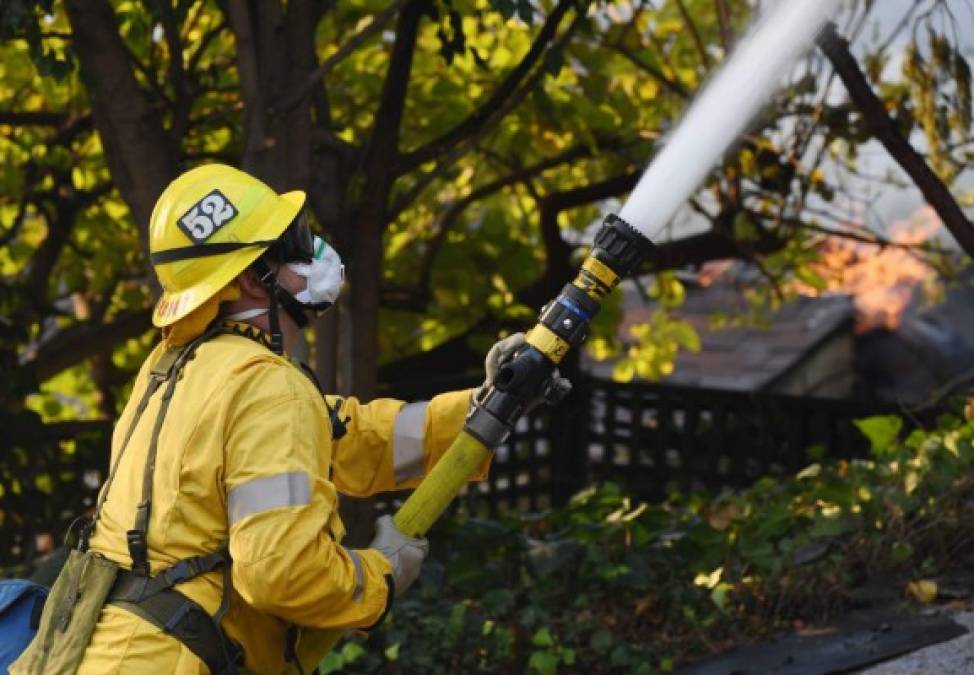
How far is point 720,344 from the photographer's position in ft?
39.8

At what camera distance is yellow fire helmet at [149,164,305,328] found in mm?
3361

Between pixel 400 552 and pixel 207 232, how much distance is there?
0.75 metres

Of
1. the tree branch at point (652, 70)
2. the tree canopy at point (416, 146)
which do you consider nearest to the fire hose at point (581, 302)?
the tree canopy at point (416, 146)

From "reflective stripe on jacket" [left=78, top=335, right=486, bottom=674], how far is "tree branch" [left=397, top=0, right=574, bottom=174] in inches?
113

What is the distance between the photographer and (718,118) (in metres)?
3.42

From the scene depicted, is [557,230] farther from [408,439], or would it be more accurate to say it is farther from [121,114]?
[408,439]

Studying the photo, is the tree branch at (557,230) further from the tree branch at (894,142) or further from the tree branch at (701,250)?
the tree branch at (894,142)

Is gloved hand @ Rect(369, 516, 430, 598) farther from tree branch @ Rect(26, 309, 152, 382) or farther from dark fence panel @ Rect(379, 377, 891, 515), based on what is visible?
dark fence panel @ Rect(379, 377, 891, 515)

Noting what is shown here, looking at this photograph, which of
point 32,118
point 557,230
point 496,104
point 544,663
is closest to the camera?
point 544,663

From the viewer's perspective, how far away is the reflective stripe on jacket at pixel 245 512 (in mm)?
3088

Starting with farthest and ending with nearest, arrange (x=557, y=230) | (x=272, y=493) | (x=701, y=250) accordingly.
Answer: (x=701, y=250), (x=557, y=230), (x=272, y=493)

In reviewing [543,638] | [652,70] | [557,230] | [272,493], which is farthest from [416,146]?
[272,493]

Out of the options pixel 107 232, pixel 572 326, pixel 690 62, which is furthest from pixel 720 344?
pixel 572 326

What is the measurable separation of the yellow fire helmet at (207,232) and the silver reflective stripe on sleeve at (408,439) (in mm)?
607
